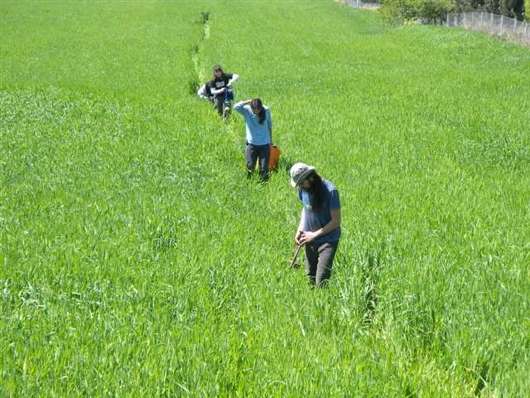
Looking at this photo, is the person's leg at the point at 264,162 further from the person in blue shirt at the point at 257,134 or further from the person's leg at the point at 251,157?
the person's leg at the point at 251,157

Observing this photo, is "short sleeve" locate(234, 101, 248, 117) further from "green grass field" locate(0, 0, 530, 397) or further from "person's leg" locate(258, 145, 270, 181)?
"green grass field" locate(0, 0, 530, 397)

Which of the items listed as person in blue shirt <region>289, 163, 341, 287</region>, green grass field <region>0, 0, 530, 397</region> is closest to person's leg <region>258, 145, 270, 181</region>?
green grass field <region>0, 0, 530, 397</region>

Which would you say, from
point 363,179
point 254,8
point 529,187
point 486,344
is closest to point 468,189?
point 529,187

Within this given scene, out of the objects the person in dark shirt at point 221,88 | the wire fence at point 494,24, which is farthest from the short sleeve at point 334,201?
the wire fence at point 494,24

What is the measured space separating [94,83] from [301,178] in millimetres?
18142

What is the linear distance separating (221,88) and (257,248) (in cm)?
839

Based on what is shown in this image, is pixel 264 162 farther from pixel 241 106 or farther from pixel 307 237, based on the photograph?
pixel 307 237

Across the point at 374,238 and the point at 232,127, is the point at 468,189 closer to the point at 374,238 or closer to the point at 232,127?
the point at 374,238

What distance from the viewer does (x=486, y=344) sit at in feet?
16.8

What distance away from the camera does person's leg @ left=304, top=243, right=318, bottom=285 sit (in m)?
7.01

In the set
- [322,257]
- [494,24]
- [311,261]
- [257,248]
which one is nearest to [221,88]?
[257,248]

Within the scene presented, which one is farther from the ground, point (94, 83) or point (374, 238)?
point (374, 238)

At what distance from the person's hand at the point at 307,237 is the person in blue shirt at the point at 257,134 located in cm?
423

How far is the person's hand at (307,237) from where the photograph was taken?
22.2 ft
